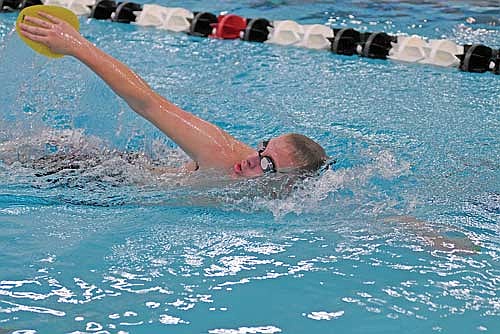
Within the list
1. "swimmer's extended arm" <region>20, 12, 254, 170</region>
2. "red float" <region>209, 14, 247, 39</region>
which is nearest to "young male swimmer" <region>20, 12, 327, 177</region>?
"swimmer's extended arm" <region>20, 12, 254, 170</region>

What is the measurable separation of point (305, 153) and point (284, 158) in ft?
0.27

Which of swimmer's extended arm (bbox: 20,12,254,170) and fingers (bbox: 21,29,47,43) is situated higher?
fingers (bbox: 21,29,47,43)

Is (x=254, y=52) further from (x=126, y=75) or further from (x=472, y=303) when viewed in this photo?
(x=472, y=303)

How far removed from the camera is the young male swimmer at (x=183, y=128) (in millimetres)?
3152

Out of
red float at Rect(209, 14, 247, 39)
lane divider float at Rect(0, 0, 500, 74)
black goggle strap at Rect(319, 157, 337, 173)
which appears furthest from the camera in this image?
red float at Rect(209, 14, 247, 39)

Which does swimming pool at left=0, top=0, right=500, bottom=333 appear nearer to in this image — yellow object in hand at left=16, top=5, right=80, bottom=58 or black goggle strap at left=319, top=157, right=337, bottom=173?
black goggle strap at left=319, top=157, right=337, bottom=173

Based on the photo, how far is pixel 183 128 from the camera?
329 centimetres

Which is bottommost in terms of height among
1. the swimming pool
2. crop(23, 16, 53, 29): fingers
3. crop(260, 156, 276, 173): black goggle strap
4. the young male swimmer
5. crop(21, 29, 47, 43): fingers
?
the swimming pool

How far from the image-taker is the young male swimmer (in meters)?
3.15

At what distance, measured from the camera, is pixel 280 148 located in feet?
10.7

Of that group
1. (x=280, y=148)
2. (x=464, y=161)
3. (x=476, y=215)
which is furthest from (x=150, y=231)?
(x=464, y=161)

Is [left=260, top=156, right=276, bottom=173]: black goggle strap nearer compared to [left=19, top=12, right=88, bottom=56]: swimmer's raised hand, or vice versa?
[left=19, top=12, right=88, bottom=56]: swimmer's raised hand

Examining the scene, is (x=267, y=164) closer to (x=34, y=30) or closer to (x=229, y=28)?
(x=34, y=30)

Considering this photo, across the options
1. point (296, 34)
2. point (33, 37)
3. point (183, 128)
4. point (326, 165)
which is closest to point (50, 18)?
point (33, 37)
